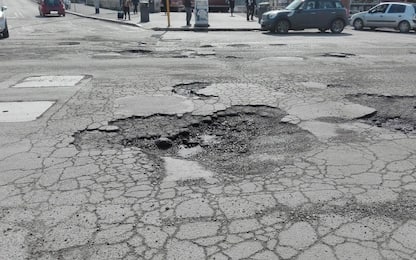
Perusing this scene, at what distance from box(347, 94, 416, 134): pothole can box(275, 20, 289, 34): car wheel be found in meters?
14.2

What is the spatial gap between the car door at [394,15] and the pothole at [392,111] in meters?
18.8

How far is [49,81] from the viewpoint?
9.19m

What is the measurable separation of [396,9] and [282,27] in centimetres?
803

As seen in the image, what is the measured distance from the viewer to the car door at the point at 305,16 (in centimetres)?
2119

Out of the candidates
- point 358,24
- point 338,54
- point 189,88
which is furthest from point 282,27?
point 189,88

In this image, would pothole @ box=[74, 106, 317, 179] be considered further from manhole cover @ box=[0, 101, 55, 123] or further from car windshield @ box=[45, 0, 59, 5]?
car windshield @ box=[45, 0, 59, 5]

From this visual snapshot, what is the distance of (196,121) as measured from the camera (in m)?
6.17

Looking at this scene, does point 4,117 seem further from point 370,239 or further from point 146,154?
point 370,239

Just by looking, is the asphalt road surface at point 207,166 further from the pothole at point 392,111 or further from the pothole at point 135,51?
the pothole at point 135,51

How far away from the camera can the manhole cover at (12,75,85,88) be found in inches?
345

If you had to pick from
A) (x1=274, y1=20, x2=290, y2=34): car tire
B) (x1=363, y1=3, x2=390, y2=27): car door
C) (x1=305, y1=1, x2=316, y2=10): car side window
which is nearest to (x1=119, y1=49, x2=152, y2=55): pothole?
(x1=274, y1=20, x2=290, y2=34): car tire

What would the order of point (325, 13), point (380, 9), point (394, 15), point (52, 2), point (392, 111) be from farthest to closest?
point (52, 2), point (380, 9), point (394, 15), point (325, 13), point (392, 111)

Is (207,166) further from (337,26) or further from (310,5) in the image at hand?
(337,26)

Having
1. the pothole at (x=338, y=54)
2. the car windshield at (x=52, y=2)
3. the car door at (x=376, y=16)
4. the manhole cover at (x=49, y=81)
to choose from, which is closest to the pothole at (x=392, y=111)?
the pothole at (x=338, y=54)
